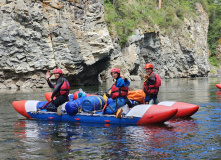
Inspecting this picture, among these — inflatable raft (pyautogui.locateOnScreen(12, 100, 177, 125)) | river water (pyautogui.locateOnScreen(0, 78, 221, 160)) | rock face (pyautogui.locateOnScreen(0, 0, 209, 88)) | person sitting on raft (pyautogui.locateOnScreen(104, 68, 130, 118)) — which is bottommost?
river water (pyautogui.locateOnScreen(0, 78, 221, 160))

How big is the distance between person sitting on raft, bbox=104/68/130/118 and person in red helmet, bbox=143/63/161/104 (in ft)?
3.85

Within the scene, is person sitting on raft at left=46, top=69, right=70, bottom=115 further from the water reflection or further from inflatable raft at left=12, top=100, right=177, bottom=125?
the water reflection

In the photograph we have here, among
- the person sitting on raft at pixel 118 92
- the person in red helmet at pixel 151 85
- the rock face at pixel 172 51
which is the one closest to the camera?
the person sitting on raft at pixel 118 92

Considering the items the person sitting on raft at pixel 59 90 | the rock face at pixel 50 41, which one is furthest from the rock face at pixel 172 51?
the person sitting on raft at pixel 59 90

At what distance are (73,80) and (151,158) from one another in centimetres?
2129

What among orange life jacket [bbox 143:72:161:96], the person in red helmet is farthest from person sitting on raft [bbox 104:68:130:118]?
orange life jacket [bbox 143:72:161:96]

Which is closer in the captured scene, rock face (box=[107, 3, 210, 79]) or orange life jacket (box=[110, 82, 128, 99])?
orange life jacket (box=[110, 82, 128, 99])

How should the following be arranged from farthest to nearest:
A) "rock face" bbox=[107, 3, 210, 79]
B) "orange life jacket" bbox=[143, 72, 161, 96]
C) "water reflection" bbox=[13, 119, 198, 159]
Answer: "rock face" bbox=[107, 3, 210, 79], "orange life jacket" bbox=[143, 72, 161, 96], "water reflection" bbox=[13, 119, 198, 159]

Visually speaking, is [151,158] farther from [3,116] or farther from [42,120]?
[3,116]

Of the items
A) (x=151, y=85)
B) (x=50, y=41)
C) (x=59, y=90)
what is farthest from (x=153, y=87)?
(x=50, y=41)

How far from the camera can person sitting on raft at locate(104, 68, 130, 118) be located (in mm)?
8594

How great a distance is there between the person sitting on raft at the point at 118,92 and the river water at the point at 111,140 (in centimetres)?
60

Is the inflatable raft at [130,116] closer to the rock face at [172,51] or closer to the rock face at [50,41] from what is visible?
the rock face at [50,41]

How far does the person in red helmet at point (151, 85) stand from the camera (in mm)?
9578
